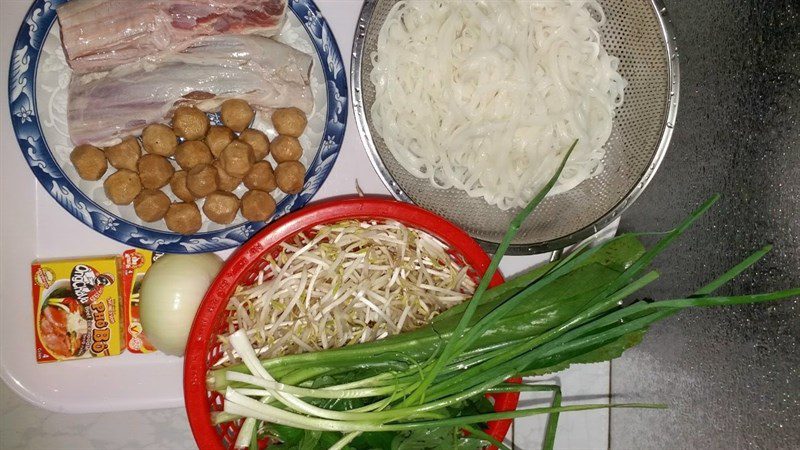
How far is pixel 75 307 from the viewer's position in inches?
74.2

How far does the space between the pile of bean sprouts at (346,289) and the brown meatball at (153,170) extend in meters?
0.38

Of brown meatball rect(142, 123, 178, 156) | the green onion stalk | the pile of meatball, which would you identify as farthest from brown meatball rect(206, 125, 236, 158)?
the green onion stalk

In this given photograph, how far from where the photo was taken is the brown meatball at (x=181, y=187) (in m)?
1.79

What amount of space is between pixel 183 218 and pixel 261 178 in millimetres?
249

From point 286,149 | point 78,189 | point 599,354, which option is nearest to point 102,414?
point 78,189

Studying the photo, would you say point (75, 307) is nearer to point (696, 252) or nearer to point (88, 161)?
point (88, 161)

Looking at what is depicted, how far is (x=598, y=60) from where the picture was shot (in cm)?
183

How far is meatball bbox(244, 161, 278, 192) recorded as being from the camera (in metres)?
1.78

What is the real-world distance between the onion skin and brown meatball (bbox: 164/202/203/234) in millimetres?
102

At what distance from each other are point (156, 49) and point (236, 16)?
25cm

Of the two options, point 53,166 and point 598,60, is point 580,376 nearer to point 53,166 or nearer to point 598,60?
point 598,60

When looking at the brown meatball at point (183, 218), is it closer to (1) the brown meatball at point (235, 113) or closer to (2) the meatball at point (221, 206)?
(2) the meatball at point (221, 206)

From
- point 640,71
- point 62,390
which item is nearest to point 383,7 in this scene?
point 640,71

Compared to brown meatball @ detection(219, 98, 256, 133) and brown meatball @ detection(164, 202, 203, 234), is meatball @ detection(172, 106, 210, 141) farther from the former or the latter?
brown meatball @ detection(164, 202, 203, 234)
